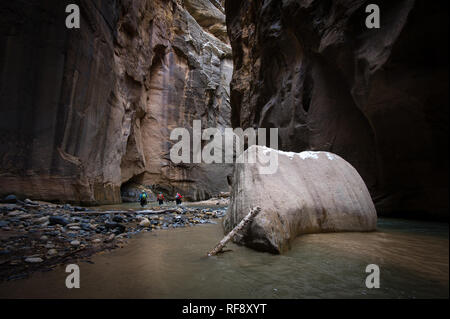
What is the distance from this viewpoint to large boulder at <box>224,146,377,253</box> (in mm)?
2791

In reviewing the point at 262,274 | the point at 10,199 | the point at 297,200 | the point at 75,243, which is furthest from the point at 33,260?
the point at 10,199

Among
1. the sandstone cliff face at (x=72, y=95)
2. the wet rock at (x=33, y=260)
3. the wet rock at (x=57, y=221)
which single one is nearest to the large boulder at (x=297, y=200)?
the wet rock at (x=33, y=260)

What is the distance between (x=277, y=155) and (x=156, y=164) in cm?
1666

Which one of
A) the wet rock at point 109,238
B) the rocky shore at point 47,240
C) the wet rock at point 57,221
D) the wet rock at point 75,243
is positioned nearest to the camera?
the rocky shore at point 47,240

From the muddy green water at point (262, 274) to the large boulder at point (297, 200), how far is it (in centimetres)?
29

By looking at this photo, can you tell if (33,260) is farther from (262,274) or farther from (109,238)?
(262,274)

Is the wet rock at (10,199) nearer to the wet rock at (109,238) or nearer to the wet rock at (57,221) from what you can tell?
the wet rock at (57,221)

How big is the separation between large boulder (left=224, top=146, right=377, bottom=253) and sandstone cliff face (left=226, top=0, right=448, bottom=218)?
0.91 metres

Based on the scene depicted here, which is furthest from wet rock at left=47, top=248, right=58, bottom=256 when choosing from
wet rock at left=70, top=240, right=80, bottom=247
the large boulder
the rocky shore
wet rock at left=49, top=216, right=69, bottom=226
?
the large boulder

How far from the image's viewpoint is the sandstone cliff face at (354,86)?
2183mm

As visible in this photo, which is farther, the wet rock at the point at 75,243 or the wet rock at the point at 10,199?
the wet rock at the point at 10,199

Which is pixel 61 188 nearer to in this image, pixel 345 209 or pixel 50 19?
pixel 50 19

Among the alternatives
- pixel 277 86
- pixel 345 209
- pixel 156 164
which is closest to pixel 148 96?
pixel 156 164

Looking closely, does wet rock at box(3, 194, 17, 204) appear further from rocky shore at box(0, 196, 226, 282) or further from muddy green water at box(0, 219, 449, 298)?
muddy green water at box(0, 219, 449, 298)
